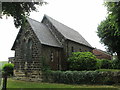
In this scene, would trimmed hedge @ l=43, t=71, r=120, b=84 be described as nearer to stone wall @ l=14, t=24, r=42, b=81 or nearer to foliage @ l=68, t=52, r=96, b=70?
stone wall @ l=14, t=24, r=42, b=81

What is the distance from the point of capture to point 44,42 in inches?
696

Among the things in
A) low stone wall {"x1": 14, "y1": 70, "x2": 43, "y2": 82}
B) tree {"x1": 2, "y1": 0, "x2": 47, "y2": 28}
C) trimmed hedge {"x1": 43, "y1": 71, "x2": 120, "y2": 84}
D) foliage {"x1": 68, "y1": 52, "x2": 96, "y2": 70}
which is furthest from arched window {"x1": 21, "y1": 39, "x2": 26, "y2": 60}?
tree {"x1": 2, "y1": 0, "x2": 47, "y2": 28}

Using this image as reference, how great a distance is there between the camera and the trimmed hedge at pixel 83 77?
Result: 1358 cm

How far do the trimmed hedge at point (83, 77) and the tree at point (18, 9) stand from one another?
7.64 meters

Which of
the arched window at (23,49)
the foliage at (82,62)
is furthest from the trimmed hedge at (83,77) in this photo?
the arched window at (23,49)

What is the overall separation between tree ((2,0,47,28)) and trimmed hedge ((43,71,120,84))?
764 cm

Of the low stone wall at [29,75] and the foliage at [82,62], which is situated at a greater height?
the foliage at [82,62]

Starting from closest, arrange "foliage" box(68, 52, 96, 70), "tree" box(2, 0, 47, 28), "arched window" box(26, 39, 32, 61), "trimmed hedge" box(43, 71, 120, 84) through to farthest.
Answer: "tree" box(2, 0, 47, 28) → "trimmed hedge" box(43, 71, 120, 84) → "arched window" box(26, 39, 32, 61) → "foliage" box(68, 52, 96, 70)

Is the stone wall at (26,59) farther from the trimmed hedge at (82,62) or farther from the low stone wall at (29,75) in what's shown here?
the trimmed hedge at (82,62)

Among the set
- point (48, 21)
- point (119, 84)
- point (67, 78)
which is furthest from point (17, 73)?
point (119, 84)

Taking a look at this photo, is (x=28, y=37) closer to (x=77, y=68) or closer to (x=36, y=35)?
(x=36, y=35)

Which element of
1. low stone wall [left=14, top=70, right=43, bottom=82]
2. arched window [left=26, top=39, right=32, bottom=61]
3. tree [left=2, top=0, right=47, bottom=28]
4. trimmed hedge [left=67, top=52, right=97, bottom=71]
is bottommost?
low stone wall [left=14, top=70, right=43, bottom=82]

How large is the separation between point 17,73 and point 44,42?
6582mm

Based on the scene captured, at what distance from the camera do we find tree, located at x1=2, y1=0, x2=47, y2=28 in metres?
10.3
